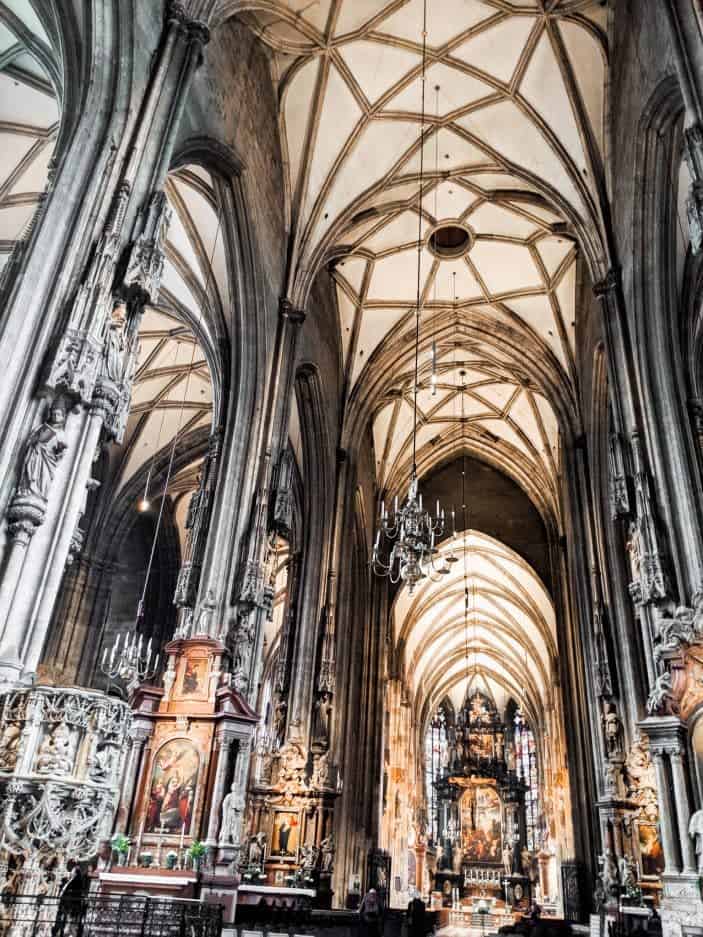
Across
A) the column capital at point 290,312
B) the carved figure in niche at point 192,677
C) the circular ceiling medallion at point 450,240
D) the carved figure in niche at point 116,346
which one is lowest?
the carved figure in niche at point 192,677

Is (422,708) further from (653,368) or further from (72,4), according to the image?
(72,4)

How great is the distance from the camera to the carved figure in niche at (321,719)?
53.6ft

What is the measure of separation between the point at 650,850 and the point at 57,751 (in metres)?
11.9

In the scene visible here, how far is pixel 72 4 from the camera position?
8781mm

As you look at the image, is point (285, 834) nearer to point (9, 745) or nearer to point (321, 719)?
point (321, 719)

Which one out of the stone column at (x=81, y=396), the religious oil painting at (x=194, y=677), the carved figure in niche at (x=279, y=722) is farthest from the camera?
the carved figure in niche at (x=279, y=722)

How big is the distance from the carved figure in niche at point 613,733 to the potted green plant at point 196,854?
8453 millimetres

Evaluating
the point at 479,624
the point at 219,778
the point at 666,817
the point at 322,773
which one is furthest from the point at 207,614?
the point at 479,624

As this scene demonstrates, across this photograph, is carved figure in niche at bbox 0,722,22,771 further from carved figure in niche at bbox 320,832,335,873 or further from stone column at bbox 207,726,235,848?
carved figure in niche at bbox 320,832,335,873

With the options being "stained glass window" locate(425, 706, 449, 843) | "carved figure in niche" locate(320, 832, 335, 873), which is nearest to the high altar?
"stained glass window" locate(425, 706, 449, 843)

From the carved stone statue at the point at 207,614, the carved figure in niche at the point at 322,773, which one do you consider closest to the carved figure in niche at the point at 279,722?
the carved figure in niche at the point at 322,773

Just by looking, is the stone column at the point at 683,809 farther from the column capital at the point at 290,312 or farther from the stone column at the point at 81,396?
the column capital at the point at 290,312

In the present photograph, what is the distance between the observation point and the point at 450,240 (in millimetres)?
19531

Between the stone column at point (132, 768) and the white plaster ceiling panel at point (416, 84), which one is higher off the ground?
the white plaster ceiling panel at point (416, 84)
